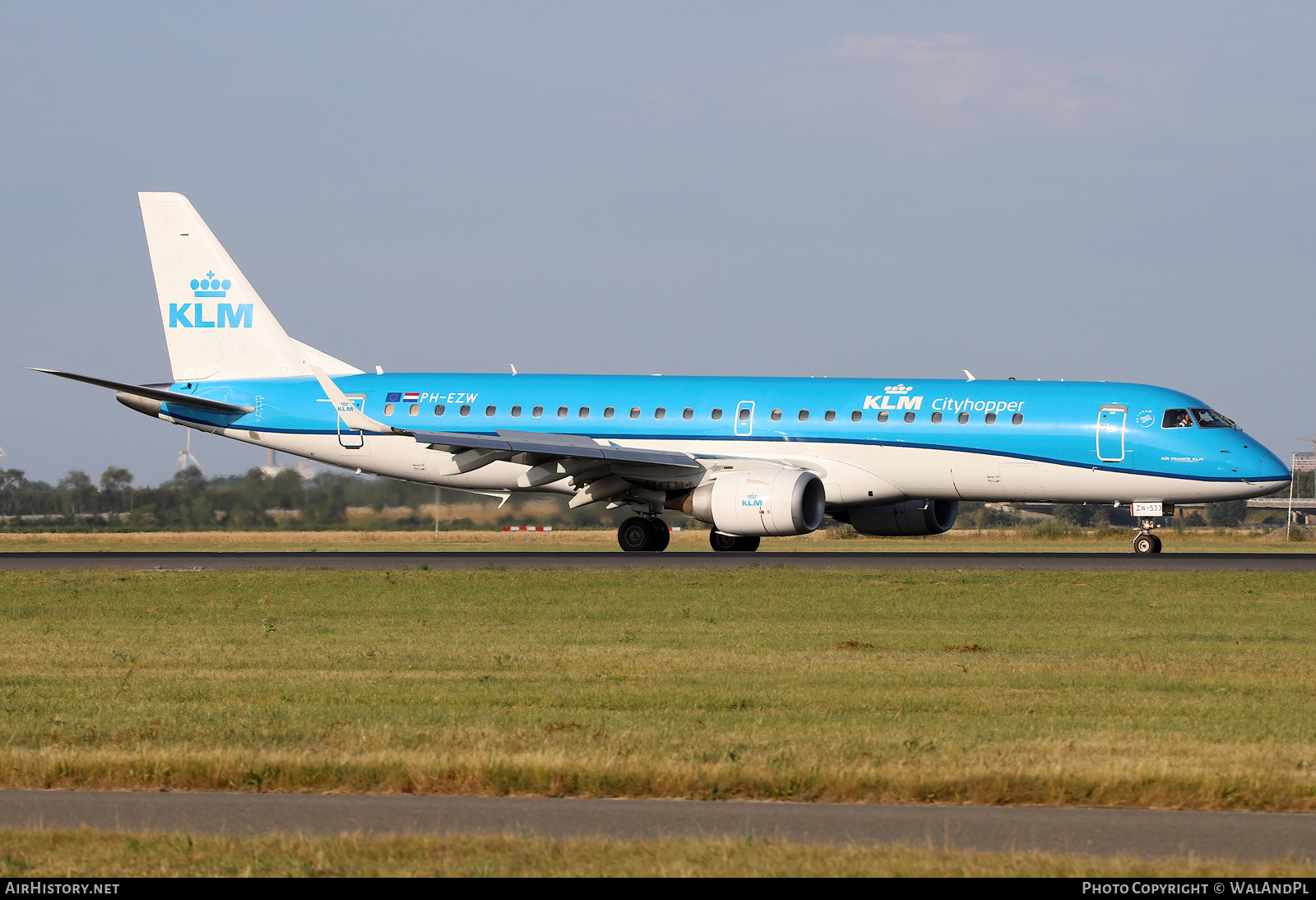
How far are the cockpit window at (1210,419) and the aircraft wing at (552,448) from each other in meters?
10.8

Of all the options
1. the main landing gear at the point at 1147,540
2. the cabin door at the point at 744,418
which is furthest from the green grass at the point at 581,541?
the cabin door at the point at 744,418

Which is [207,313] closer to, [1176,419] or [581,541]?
[581,541]

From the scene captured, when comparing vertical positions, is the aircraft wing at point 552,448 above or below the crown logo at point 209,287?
below

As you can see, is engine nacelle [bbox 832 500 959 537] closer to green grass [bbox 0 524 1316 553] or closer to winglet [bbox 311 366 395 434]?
green grass [bbox 0 524 1316 553]

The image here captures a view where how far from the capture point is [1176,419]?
3309 cm

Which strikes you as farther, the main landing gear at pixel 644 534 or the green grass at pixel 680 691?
the main landing gear at pixel 644 534

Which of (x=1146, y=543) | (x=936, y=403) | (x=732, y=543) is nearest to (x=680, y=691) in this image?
(x=936, y=403)

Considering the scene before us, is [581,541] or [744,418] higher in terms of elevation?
[744,418]

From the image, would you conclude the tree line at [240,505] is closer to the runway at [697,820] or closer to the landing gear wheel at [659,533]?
the landing gear wheel at [659,533]

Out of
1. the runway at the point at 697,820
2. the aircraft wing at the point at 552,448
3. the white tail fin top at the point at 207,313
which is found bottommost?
the runway at the point at 697,820

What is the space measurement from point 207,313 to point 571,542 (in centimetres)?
1565

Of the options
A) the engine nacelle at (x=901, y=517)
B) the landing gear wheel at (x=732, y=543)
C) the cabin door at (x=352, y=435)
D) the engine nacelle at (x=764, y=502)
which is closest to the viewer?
the engine nacelle at (x=764, y=502)

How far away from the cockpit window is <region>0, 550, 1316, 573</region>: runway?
2.91m

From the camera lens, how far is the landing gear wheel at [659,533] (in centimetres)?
3647
